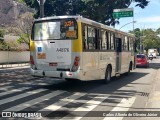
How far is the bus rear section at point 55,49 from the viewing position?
12867 millimetres

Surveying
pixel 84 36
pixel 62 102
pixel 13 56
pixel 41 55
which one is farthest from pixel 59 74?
pixel 13 56

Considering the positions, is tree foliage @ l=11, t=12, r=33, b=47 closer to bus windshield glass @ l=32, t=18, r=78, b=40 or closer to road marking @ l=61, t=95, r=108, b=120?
bus windshield glass @ l=32, t=18, r=78, b=40

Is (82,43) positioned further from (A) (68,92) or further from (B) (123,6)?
(B) (123,6)

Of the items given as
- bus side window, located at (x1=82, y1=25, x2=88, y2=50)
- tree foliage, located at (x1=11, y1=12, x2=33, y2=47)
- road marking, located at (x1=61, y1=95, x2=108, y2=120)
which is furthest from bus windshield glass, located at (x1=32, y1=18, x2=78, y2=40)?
tree foliage, located at (x1=11, y1=12, x2=33, y2=47)

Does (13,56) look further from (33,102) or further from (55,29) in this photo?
(33,102)

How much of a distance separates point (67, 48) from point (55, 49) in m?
0.62

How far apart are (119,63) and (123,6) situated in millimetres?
22361

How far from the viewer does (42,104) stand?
9.88 meters

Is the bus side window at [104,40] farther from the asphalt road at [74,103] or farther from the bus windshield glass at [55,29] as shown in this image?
the asphalt road at [74,103]

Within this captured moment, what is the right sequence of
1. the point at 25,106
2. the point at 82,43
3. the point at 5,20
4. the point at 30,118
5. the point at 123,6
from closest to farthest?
the point at 30,118 < the point at 25,106 < the point at 82,43 < the point at 123,6 < the point at 5,20

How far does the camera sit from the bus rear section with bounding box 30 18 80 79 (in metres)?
12.9

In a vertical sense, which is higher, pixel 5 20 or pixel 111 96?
pixel 5 20

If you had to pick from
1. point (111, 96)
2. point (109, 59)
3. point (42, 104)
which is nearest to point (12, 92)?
point (42, 104)

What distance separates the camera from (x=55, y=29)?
43.8 ft
